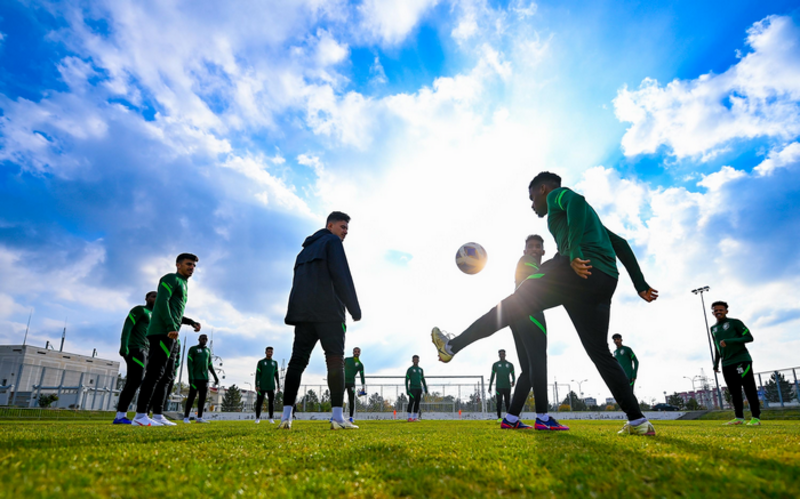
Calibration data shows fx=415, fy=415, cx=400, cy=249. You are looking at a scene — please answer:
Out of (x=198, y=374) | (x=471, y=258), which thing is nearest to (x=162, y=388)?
(x=198, y=374)

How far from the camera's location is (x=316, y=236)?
5.85m

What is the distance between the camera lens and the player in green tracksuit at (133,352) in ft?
21.3

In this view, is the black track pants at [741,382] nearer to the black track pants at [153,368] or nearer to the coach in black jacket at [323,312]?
the coach in black jacket at [323,312]

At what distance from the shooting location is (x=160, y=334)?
6.44m

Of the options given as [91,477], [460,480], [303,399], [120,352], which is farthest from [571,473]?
[303,399]

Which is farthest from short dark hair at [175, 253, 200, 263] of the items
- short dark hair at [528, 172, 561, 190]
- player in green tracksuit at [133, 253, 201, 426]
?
short dark hair at [528, 172, 561, 190]

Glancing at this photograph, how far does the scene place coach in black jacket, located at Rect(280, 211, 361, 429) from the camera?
525cm

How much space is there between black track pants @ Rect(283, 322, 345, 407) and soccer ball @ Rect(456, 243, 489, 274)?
8.68ft

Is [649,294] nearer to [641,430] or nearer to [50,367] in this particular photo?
[641,430]

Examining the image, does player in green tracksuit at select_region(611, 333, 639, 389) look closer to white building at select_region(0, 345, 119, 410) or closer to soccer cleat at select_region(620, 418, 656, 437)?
soccer cleat at select_region(620, 418, 656, 437)

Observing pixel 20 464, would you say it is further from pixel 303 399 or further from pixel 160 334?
pixel 303 399

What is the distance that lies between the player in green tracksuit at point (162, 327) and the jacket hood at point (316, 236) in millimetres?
2515

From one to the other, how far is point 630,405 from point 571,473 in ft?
8.25

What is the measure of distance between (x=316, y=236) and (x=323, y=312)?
3.84 feet
